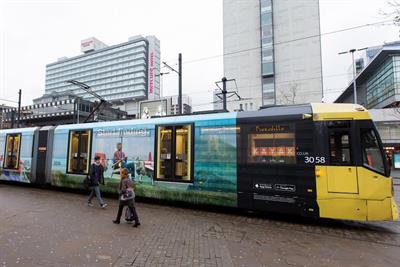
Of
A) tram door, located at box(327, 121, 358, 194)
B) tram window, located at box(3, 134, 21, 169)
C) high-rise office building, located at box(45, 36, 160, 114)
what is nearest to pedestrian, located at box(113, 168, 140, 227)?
tram door, located at box(327, 121, 358, 194)

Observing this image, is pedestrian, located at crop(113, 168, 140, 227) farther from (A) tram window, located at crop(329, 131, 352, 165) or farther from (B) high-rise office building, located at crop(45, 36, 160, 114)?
(B) high-rise office building, located at crop(45, 36, 160, 114)

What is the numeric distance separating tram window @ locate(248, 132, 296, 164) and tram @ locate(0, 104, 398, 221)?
0.03m

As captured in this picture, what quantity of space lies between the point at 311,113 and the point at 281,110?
2.84 feet

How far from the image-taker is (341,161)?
281 inches

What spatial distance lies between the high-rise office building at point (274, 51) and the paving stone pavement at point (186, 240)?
44.7m

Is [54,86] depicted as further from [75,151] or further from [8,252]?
[8,252]

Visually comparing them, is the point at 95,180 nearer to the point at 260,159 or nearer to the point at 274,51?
the point at 260,159

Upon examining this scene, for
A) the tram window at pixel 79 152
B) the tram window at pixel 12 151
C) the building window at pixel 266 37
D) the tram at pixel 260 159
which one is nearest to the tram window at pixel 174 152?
the tram at pixel 260 159

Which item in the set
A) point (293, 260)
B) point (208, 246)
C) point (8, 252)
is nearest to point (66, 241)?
point (8, 252)

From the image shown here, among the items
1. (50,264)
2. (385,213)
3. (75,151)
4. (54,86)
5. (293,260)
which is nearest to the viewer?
(50,264)

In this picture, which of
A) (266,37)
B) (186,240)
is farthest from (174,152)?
(266,37)

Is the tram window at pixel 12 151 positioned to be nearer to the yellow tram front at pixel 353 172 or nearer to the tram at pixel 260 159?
the tram at pixel 260 159

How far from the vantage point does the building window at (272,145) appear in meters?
7.71

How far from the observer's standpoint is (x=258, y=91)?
2206 inches
